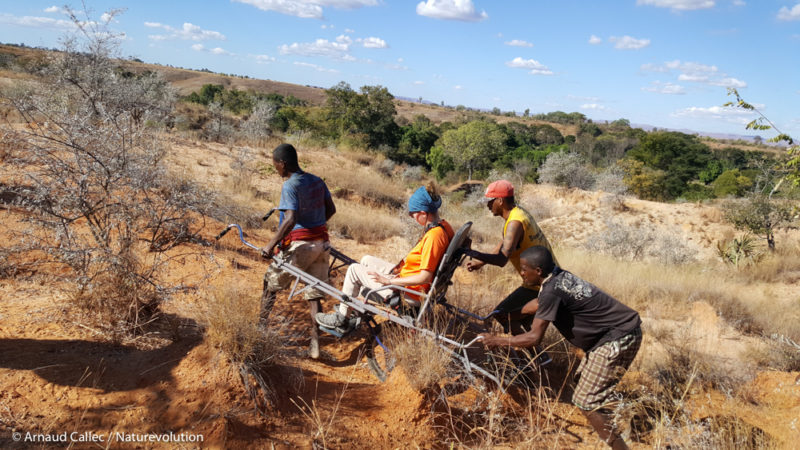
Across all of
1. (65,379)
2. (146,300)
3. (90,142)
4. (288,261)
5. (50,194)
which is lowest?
(65,379)

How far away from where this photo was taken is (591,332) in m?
3.24

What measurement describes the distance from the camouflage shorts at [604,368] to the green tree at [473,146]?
31543mm

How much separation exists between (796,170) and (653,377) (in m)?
3.55

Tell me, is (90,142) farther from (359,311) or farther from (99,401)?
(359,311)

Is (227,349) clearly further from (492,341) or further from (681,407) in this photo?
(681,407)

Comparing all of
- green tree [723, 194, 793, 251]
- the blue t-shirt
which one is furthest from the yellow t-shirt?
green tree [723, 194, 793, 251]

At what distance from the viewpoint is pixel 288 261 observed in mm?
4293

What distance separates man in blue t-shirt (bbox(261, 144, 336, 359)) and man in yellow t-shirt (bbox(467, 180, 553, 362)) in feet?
4.61

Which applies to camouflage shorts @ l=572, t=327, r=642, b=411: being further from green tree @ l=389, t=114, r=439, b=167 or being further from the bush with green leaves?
green tree @ l=389, t=114, r=439, b=167

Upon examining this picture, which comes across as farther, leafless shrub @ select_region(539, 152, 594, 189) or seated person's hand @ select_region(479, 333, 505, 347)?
leafless shrub @ select_region(539, 152, 594, 189)

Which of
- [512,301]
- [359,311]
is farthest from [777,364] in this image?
[359,311]

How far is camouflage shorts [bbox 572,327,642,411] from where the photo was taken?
317 cm

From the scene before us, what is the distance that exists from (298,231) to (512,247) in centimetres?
190

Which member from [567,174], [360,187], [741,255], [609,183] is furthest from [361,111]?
[741,255]
